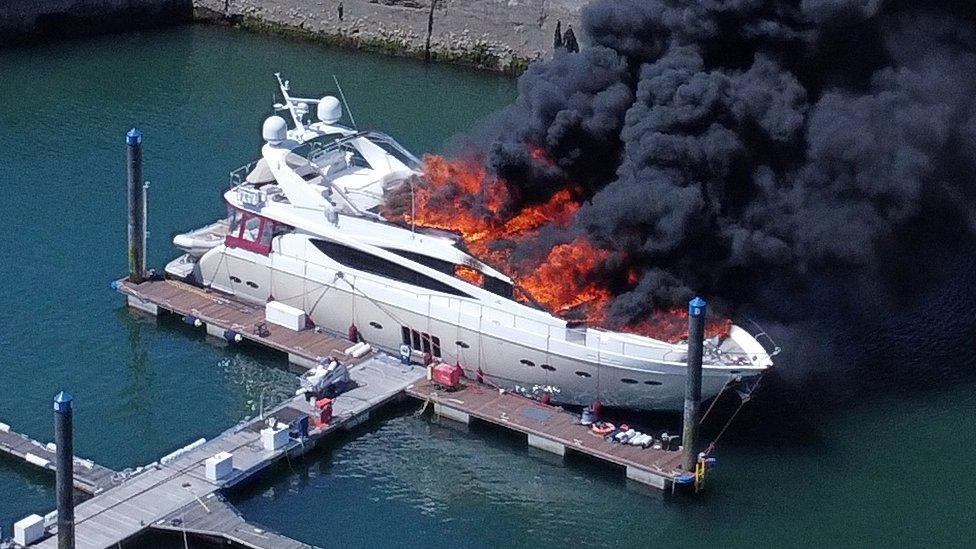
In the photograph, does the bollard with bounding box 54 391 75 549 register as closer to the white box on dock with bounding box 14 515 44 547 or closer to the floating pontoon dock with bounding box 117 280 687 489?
the white box on dock with bounding box 14 515 44 547

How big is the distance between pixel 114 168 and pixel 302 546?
94.7ft

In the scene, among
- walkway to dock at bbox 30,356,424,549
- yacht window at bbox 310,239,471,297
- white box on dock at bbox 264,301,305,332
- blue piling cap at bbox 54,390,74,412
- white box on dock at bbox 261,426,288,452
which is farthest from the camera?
white box on dock at bbox 264,301,305,332

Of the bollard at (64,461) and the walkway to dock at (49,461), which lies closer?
the bollard at (64,461)

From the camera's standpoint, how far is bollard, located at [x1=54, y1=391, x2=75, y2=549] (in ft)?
135

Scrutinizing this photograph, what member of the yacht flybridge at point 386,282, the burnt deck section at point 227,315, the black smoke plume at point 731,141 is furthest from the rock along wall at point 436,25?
the burnt deck section at point 227,315

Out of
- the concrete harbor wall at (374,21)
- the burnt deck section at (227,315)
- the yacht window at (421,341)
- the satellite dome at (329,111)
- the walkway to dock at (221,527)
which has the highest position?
the satellite dome at (329,111)

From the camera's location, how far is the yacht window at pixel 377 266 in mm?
52875

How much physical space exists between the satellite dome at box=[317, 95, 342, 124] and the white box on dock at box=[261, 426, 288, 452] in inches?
482

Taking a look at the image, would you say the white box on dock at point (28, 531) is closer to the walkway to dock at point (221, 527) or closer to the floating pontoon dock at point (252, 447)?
the floating pontoon dock at point (252, 447)

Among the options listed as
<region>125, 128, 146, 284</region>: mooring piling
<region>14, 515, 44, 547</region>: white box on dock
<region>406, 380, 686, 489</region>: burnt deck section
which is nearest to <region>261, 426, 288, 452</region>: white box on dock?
<region>406, 380, 686, 489</region>: burnt deck section

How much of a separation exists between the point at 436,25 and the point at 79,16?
1677cm

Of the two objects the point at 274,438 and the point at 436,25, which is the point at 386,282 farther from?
the point at 436,25

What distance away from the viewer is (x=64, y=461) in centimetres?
4144

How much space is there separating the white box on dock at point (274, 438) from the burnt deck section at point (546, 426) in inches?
174
